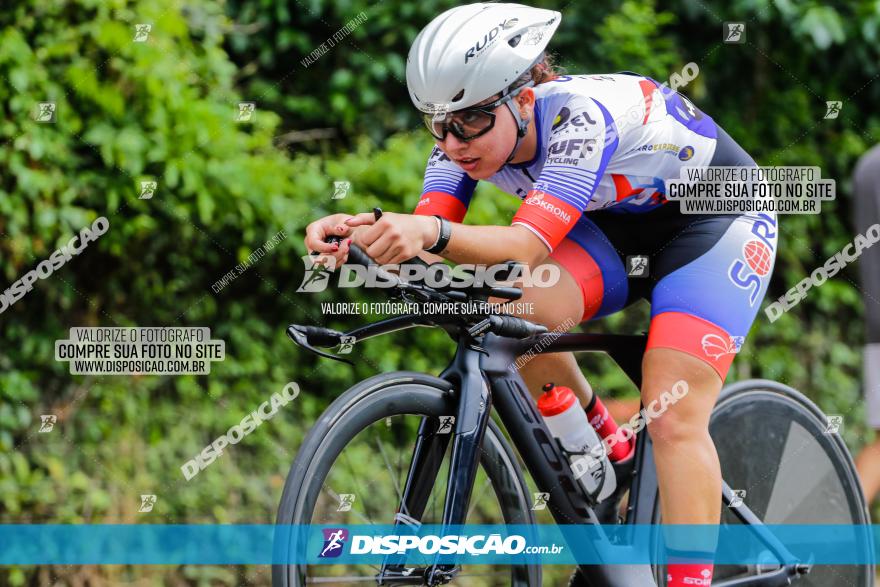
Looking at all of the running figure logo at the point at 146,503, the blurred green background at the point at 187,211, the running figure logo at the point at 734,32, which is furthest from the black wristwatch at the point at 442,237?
the running figure logo at the point at 734,32

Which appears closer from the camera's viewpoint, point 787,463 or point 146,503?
point 787,463

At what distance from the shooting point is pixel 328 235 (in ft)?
9.10

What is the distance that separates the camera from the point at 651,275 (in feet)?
11.5

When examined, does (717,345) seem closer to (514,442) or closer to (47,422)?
(514,442)

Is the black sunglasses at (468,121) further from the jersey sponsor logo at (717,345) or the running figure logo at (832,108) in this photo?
the running figure logo at (832,108)

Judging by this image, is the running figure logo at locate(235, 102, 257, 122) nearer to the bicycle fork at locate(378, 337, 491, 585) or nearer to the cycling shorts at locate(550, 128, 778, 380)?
the cycling shorts at locate(550, 128, 778, 380)

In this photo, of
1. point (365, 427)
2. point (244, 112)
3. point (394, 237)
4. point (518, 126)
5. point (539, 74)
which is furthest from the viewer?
point (244, 112)

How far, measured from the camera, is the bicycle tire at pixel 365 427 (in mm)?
2695

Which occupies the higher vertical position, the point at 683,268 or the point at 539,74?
the point at 539,74

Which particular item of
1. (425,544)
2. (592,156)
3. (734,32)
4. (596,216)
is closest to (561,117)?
(592,156)

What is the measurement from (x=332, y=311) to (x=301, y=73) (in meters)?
1.71

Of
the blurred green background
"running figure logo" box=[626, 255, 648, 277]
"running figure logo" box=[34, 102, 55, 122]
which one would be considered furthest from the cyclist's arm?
"running figure logo" box=[34, 102, 55, 122]

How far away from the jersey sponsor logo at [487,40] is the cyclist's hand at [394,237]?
524 mm

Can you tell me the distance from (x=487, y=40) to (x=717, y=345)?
1106mm
